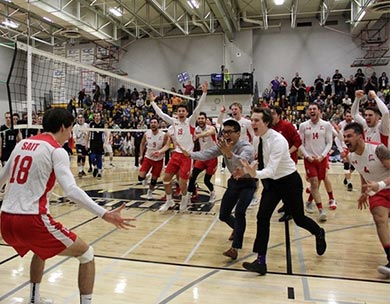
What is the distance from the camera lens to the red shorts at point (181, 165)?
6.34 meters

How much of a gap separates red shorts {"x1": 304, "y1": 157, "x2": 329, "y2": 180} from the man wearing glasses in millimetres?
2094

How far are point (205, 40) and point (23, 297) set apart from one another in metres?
21.9

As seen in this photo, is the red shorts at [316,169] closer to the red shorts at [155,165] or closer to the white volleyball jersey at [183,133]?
the white volleyball jersey at [183,133]

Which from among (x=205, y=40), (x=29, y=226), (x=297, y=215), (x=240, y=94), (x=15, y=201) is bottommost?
(x=297, y=215)

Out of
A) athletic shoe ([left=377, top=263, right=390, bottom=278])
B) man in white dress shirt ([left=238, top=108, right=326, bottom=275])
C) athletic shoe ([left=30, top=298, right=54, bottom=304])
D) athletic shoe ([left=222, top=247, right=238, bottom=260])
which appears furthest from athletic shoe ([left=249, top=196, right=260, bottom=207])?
athletic shoe ([left=30, top=298, right=54, bottom=304])

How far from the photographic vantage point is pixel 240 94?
21078 mm

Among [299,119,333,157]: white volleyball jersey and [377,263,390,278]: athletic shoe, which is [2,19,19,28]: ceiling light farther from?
[377,263,390,278]: athletic shoe

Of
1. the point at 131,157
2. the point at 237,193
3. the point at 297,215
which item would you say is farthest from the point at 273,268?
the point at 131,157

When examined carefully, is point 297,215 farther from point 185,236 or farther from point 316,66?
point 316,66

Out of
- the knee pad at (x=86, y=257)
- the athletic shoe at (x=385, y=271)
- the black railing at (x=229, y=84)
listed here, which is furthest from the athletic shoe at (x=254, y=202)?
the black railing at (x=229, y=84)

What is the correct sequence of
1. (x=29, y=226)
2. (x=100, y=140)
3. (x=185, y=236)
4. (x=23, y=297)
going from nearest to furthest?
(x=29, y=226) < (x=23, y=297) < (x=185, y=236) < (x=100, y=140)

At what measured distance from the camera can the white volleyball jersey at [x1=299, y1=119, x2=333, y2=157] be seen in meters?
6.08

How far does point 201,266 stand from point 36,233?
2.04 m

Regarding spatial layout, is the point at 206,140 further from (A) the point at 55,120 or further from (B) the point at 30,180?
(B) the point at 30,180
